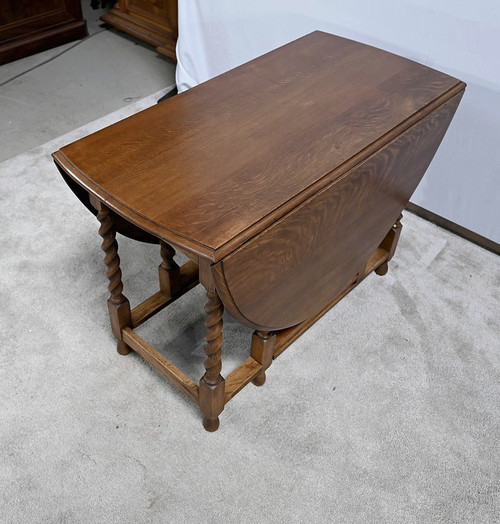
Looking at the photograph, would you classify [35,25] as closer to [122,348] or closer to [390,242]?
[122,348]

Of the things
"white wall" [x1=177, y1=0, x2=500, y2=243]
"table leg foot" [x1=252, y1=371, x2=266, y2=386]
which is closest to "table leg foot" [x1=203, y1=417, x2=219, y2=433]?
"table leg foot" [x1=252, y1=371, x2=266, y2=386]

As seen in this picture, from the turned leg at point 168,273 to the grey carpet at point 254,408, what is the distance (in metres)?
0.10

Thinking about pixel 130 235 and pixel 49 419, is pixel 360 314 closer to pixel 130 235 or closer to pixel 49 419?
pixel 130 235

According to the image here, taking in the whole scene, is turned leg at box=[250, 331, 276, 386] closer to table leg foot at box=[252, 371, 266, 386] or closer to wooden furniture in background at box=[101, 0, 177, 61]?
table leg foot at box=[252, 371, 266, 386]

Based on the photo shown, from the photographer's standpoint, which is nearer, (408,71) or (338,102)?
(338,102)

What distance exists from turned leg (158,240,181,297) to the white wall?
3.29 ft

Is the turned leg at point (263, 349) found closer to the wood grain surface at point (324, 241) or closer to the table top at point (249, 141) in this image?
the wood grain surface at point (324, 241)

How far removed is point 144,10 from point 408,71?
6.29 ft

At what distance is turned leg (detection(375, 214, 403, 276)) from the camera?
1927mm

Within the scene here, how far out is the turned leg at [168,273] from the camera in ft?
5.62

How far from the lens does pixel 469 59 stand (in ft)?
6.26

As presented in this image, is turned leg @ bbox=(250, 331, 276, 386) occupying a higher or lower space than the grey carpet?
higher

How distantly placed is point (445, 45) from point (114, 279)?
1.28 metres

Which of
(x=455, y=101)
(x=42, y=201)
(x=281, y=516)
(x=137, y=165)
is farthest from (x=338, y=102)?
(x=42, y=201)
